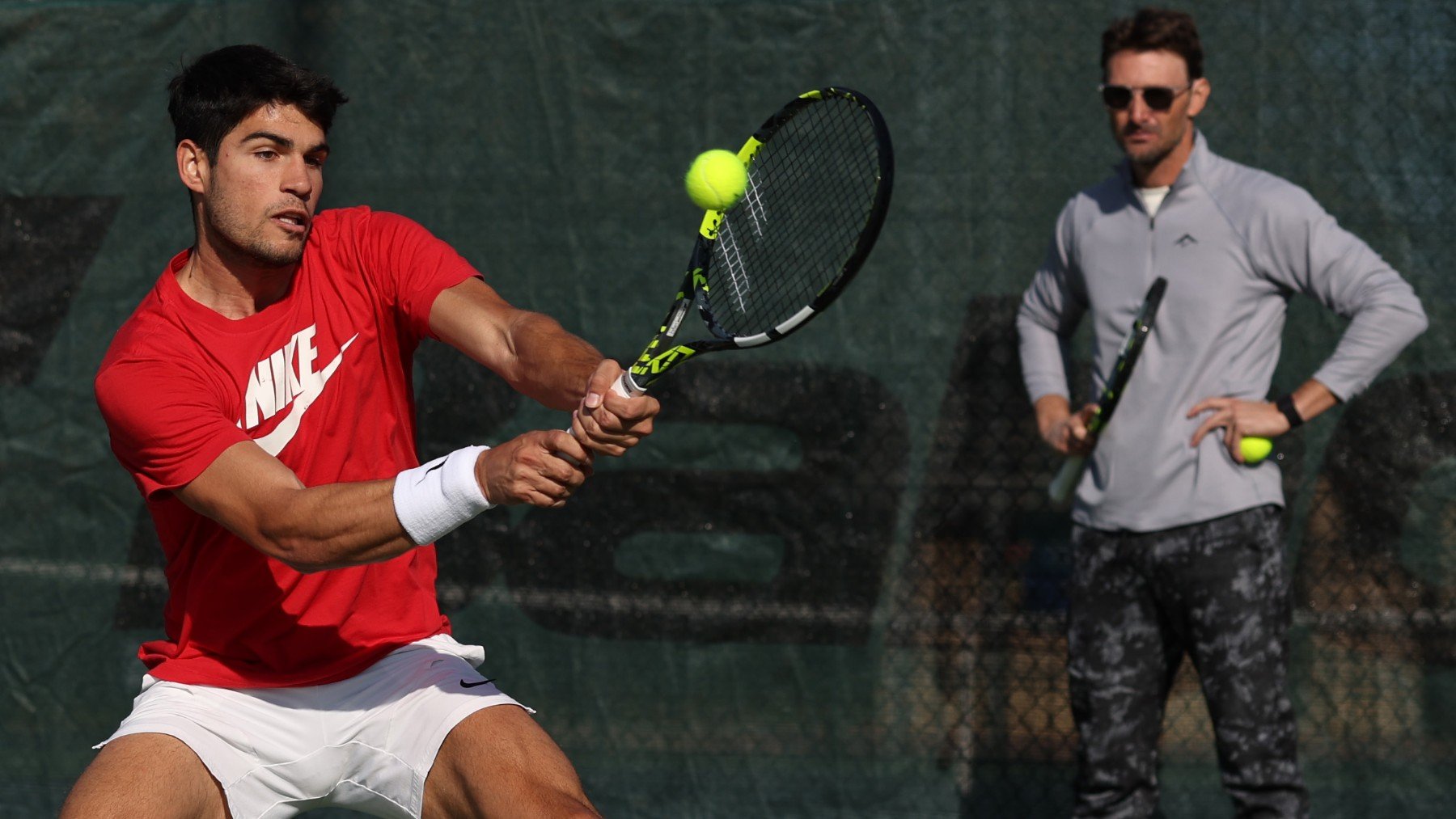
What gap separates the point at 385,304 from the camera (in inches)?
107

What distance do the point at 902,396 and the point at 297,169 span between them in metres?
1.74

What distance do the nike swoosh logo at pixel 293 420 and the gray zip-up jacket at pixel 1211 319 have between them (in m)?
1.58

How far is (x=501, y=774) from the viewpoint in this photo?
7.77 feet

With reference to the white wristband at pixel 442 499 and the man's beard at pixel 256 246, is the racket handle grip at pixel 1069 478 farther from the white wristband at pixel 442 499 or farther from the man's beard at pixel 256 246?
the man's beard at pixel 256 246

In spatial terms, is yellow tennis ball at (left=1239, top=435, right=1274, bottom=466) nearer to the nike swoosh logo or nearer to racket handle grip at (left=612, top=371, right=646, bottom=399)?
racket handle grip at (left=612, top=371, right=646, bottom=399)

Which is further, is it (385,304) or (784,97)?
(784,97)

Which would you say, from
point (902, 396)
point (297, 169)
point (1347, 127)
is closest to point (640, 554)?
point (902, 396)

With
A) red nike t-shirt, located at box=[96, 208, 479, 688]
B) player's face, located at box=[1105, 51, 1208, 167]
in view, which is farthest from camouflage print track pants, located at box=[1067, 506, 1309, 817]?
red nike t-shirt, located at box=[96, 208, 479, 688]

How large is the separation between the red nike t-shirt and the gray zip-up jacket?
1382 millimetres

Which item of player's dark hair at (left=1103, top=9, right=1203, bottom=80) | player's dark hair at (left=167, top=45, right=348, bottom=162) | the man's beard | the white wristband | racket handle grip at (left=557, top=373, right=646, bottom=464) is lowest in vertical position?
the white wristband

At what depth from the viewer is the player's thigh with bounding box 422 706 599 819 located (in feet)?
7.64

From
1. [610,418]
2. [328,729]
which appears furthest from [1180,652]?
[328,729]

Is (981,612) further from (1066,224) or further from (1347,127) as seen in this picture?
(1347,127)

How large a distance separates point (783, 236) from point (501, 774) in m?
1.19
